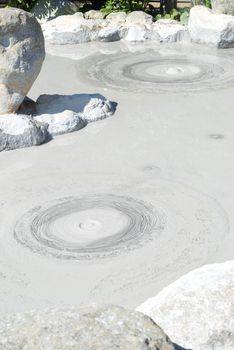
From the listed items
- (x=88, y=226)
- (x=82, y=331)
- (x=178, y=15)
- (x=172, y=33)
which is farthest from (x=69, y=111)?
(x=178, y=15)

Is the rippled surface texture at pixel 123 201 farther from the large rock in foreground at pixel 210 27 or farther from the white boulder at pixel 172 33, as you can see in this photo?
the white boulder at pixel 172 33

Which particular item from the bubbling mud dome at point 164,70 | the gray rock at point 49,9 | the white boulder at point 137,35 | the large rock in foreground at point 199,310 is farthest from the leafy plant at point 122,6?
the large rock in foreground at point 199,310

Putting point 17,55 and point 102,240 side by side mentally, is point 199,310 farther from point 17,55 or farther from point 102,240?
point 17,55

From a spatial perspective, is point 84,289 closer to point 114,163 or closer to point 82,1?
point 114,163

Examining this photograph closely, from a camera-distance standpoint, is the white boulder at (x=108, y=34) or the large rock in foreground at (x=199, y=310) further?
the white boulder at (x=108, y=34)

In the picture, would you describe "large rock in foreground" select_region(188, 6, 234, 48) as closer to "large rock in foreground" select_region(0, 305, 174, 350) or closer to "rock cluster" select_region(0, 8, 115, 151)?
"rock cluster" select_region(0, 8, 115, 151)
